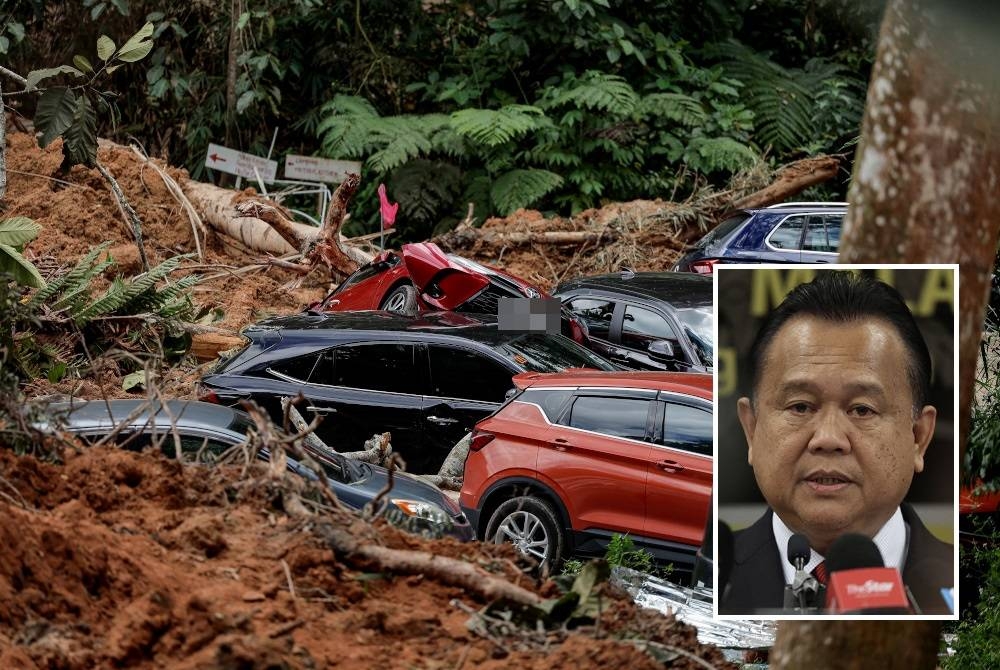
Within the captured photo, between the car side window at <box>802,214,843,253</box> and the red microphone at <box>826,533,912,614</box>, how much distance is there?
10703 mm

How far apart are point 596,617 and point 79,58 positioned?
7479 millimetres

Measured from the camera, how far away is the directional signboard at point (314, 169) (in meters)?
17.8

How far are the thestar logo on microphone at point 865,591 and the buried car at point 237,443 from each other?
324 cm

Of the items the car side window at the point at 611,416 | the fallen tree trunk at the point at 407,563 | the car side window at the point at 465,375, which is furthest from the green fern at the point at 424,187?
the fallen tree trunk at the point at 407,563

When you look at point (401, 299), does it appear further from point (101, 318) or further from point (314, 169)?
point (314, 169)

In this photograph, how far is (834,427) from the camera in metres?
4.20

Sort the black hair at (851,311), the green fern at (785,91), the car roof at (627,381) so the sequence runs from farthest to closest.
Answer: the green fern at (785,91), the car roof at (627,381), the black hair at (851,311)

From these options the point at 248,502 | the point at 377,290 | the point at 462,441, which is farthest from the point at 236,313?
the point at 248,502

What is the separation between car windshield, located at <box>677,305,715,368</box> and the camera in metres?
11.0

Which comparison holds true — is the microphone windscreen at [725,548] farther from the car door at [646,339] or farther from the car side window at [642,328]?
the car side window at [642,328]

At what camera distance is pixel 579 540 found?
28.5 feet

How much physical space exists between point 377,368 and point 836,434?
646 centimetres

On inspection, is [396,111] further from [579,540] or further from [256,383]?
[579,540]

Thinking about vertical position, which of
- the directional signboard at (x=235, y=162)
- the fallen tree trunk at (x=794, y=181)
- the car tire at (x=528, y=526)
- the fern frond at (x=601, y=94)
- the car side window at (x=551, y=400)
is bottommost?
the car tire at (x=528, y=526)
